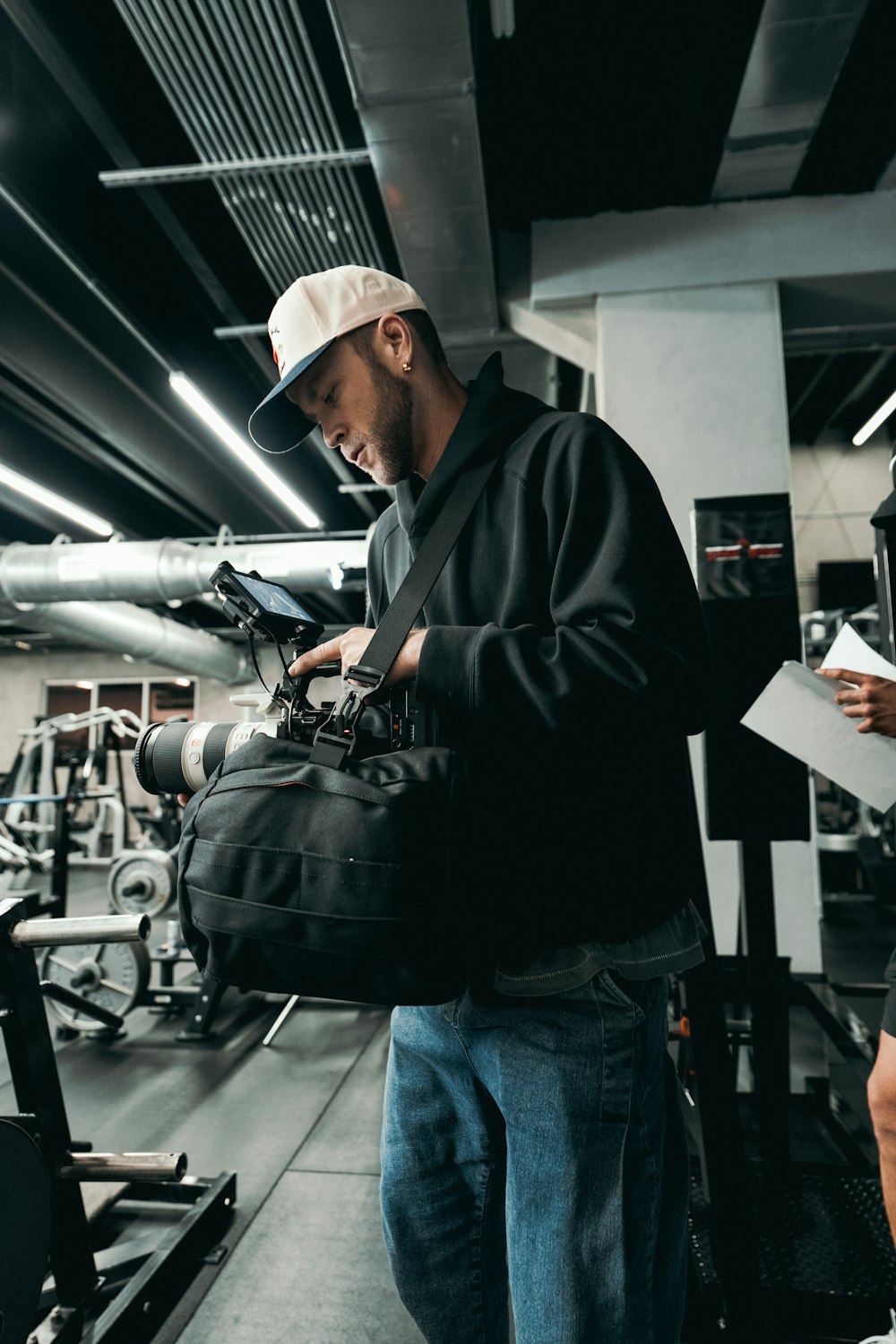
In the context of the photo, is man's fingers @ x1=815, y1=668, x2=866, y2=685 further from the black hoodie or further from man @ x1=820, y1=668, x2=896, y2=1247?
the black hoodie

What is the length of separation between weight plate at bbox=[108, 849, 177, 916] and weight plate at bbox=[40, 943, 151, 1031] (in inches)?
23.7

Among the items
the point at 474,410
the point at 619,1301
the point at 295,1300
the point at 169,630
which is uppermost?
the point at 169,630

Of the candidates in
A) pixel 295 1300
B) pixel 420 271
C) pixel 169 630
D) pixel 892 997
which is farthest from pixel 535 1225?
pixel 169 630

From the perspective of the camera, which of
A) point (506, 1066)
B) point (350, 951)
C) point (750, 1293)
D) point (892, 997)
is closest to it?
point (350, 951)

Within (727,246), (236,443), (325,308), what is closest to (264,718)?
(325,308)

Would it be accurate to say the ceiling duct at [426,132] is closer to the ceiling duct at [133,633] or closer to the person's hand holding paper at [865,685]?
the person's hand holding paper at [865,685]

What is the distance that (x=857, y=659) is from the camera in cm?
138

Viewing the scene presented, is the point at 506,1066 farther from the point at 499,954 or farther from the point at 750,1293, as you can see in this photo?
the point at 750,1293

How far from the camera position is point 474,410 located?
0.85m

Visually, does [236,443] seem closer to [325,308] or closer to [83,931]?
[83,931]

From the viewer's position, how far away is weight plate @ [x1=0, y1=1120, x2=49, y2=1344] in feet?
3.82

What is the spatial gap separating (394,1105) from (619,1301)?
0.29 metres

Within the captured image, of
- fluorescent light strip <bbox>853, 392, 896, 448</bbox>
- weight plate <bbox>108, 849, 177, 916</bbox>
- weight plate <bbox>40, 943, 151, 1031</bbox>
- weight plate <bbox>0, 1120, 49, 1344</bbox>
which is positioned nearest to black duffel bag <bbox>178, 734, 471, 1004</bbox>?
weight plate <bbox>0, 1120, 49, 1344</bbox>

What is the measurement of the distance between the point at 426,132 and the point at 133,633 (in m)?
6.96
